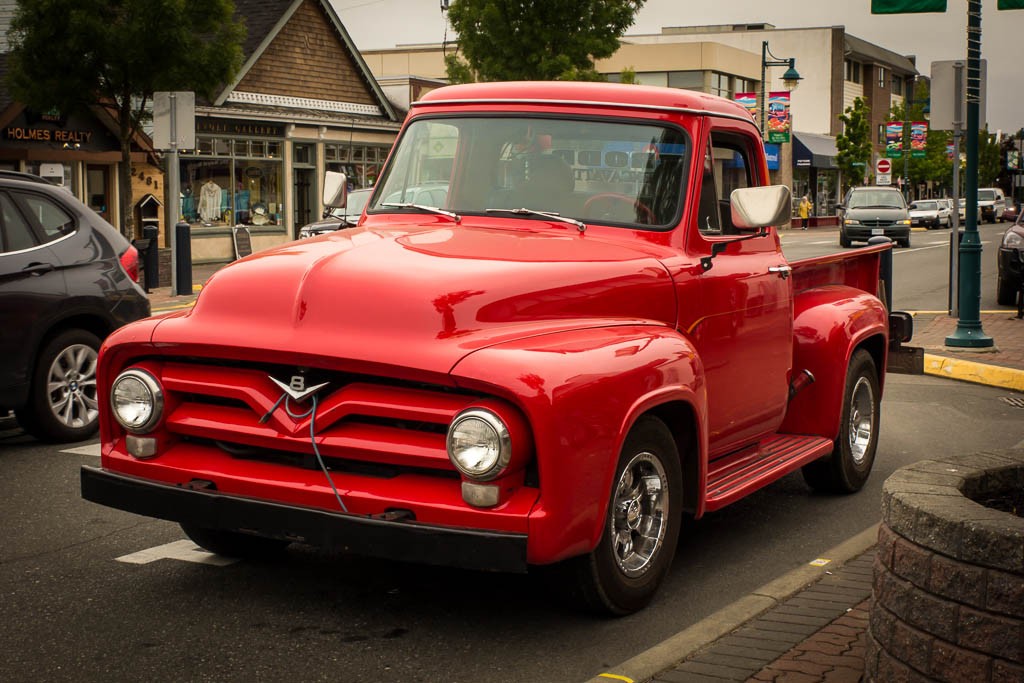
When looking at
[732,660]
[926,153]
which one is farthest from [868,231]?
[926,153]

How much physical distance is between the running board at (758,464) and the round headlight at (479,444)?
1474 millimetres

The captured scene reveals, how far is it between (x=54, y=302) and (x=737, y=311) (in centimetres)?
467

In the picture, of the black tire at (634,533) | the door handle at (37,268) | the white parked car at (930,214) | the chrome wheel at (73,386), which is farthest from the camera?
the white parked car at (930,214)

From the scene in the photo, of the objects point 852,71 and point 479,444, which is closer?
point 479,444

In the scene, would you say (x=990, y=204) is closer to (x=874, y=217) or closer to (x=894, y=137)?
(x=894, y=137)

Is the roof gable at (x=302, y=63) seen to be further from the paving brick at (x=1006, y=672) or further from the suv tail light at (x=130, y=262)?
the paving brick at (x=1006, y=672)

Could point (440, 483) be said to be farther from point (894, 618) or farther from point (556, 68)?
point (556, 68)

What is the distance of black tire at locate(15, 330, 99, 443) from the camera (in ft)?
27.9

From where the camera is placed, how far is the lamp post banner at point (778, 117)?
5806 cm

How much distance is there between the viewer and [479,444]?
424 cm

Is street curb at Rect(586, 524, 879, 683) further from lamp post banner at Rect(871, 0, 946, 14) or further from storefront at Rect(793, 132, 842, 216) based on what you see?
storefront at Rect(793, 132, 842, 216)

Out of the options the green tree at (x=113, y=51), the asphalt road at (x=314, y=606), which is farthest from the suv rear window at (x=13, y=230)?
the green tree at (x=113, y=51)

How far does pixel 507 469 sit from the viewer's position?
4262 mm

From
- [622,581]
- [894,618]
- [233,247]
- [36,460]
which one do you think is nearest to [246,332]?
[622,581]
